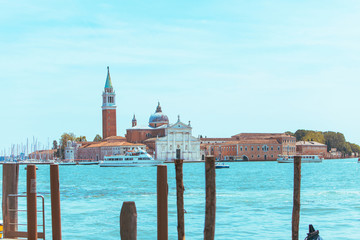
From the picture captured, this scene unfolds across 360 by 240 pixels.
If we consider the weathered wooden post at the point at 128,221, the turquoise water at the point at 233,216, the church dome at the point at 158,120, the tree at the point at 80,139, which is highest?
the church dome at the point at 158,120

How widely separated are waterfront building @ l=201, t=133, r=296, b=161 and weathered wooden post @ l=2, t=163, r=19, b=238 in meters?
83.4

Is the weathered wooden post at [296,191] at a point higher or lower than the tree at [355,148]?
lower

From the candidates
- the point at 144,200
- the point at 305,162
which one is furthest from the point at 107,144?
the point at 144,200

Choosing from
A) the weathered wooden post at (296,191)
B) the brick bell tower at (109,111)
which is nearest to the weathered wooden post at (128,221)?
the weathered wooden post at (296,191)

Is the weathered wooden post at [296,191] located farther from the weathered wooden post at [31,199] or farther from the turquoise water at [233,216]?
the turquoise water at [233,216]

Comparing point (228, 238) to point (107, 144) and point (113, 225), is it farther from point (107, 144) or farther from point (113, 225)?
point (107, 144)

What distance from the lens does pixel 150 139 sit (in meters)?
88.6

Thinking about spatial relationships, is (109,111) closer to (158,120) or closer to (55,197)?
(158,120)

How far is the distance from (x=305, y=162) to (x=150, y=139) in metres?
23.0

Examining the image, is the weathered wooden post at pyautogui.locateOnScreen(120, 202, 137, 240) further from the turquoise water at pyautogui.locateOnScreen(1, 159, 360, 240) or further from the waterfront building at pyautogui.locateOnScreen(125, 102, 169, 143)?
the waterfront building at pyautogui.locateOnScreen(125, 102, 169, 143)

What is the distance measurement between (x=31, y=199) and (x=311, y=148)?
94877 mm

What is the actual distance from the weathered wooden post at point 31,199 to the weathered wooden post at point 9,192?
0.47m

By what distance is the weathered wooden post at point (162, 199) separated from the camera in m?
6.33

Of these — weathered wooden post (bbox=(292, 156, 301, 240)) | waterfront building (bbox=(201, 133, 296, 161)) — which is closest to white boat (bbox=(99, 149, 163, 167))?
waterfront building (bbox=(201, 133, 296, 161))
